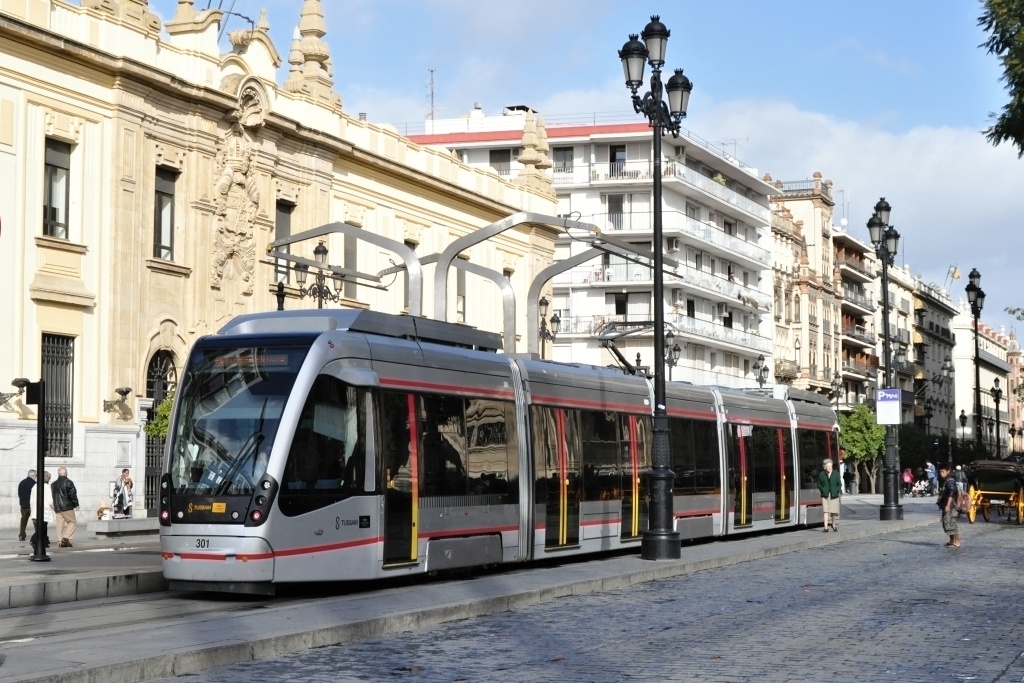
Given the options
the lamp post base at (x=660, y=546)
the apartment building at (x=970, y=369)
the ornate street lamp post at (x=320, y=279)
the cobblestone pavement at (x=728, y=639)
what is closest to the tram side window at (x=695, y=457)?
the lamp post base at (x=660, y=546)

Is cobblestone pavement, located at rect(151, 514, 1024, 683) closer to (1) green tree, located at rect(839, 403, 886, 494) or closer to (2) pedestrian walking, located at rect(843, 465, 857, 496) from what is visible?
(1) green tree, located at rect(839, 403, 886, 494)

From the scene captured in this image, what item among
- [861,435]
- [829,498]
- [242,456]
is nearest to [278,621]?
[242,456]

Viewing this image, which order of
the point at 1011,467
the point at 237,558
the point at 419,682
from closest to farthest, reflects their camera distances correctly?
the point at 419,682 < the point at 237,558 < the point at 1011,467

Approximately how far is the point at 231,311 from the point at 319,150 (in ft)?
19.8

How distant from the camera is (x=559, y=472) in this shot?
909 inches

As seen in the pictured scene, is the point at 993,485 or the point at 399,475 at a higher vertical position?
the point at 399,475

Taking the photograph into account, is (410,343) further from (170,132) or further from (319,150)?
(319,150)

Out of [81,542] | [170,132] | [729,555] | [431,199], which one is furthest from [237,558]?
[431,199]

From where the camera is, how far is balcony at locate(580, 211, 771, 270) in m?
80.3

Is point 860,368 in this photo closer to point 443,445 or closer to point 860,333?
point 860,333

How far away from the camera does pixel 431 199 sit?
4878 centimetres

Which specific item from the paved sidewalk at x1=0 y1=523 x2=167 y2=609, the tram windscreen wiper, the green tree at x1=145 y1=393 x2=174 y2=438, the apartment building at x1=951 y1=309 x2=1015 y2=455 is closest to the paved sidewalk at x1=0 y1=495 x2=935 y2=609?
the paved sidewalk at x1=0 y1=523 x2=167 y2=609

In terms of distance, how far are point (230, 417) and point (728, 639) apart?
622cm

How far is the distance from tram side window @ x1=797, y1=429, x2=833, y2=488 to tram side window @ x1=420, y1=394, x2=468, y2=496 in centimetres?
1711
